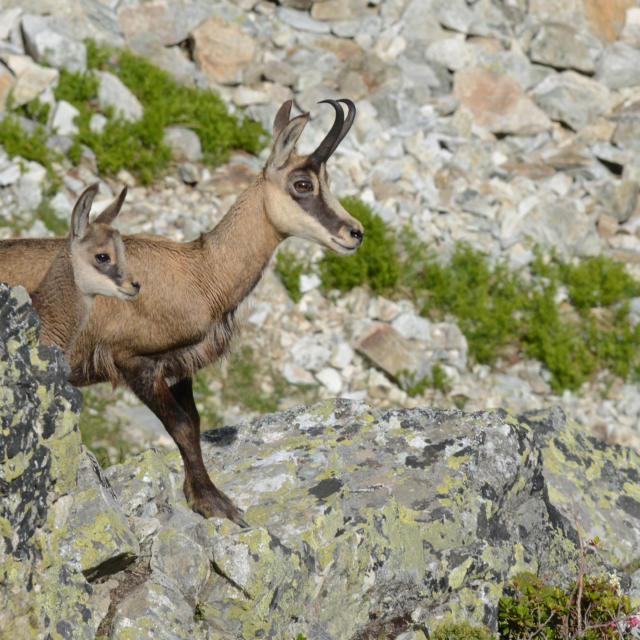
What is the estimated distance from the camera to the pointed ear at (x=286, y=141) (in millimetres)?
6918

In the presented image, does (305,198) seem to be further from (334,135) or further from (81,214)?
(81,214)

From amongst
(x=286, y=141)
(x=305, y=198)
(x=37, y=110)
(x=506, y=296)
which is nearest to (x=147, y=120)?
(x=37, y=110)

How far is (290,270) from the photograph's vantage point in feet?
47.3

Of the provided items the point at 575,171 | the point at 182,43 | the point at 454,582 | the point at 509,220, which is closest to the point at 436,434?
the point at 454,582

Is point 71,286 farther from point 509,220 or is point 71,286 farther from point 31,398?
point 509,220

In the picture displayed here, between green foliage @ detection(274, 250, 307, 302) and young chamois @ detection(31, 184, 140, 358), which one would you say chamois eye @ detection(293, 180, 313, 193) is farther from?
green foliage @ detection(274, 250, 307, 302)

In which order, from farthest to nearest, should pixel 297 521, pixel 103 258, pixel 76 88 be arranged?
1. pixel 76 88
2. pixel 103 258
3. pixel 297 521

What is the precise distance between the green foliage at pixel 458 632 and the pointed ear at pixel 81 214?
3.66 m

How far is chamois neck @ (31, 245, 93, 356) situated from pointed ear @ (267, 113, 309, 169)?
1867 millimetres

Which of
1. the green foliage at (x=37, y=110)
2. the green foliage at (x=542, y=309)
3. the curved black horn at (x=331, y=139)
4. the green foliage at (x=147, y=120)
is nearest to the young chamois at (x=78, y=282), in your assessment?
the curved black horn at (x=331, y=139)

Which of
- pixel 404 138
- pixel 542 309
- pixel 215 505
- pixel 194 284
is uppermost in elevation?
pixel 194 284

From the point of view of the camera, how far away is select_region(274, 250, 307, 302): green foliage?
14328mm

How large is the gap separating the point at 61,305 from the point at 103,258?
1.46ft

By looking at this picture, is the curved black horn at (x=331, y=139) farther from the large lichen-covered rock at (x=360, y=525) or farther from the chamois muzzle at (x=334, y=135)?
the large lichen-covered rock at (x=360, y=525)
